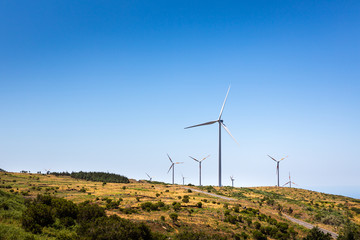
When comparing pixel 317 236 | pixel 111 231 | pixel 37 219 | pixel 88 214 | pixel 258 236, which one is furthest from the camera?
pixel 317 236

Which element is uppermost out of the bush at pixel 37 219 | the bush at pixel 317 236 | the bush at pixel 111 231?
the bush at pixel 37 219

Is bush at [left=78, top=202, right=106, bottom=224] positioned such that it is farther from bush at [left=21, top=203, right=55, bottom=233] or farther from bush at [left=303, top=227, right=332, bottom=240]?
bush at [left=303, top=227, right=332, bottom=240]

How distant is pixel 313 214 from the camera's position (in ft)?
229

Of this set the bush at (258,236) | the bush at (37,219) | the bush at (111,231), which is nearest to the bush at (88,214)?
the bush at (111,231)

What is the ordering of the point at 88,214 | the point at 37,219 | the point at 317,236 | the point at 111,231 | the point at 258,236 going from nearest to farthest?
the point at 111,231 < the point at 37,219 < the point at 88,214 < the point at 258,236 < the point at 317,236

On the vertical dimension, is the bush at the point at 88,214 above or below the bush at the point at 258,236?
above

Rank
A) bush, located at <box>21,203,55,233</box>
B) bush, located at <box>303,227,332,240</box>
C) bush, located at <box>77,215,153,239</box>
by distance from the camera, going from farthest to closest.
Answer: bush, located at <box>303,227,332,240</box>, bush, located at <box>21,203,55,233</box>, bush, located at <box>77,215,153,239</box>

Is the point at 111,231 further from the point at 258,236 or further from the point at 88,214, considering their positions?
the point at 258,236

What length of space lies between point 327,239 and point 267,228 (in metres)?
10.6

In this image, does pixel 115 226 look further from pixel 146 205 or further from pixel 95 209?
pixel 146 205

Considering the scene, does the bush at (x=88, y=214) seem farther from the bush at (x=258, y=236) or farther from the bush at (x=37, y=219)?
the bush at (x=258, y=236)

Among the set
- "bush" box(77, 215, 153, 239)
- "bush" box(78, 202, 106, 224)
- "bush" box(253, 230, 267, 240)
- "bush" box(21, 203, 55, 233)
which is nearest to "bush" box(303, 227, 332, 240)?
"bush" box(253, 230, 267, 240)

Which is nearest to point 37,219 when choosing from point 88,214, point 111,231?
point 88,214

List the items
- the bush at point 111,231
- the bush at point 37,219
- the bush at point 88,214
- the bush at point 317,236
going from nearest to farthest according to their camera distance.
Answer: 1. the bush at point 111,231
2. the bush at point 37,219
3. the bush at point 88,214
4. the bush at point 317,236
